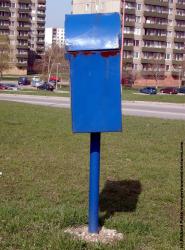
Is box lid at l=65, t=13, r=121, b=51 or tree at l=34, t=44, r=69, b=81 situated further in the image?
tree at l=34, t=44, r=69, b=81

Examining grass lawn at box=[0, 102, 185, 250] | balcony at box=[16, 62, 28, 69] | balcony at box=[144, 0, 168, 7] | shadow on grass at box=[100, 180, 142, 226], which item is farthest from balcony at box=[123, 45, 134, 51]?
shadow on grass at box=[100, 180, 142, 226]

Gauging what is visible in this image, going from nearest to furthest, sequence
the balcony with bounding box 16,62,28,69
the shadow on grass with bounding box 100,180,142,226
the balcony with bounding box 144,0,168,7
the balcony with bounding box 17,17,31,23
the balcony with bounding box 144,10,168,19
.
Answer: the shadow on grass with bounding box 100,180,142,226 < the balcony with bounding box 144,0,168,7 < the balcony with bounding box 144,10,168,19 < the balcony with bounding box 16,62,28,69 < the balcony with bounding box 17,17,31,23

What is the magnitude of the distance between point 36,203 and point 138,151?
17.2 feet

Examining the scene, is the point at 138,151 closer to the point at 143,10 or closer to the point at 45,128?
the point at 45,128

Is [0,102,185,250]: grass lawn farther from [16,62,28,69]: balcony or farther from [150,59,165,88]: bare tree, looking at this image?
[16,62,28,69]: balcony

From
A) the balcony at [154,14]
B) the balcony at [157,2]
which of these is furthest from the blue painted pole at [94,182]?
the balcony at [154,14]

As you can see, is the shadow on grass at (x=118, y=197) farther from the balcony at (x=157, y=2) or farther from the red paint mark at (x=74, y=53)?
the balcony at (x=157, y=2)

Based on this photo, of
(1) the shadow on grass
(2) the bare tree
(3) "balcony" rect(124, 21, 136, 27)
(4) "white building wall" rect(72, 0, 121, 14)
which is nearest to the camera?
(1) the shadow on grass

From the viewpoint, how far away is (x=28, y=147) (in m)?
11.1

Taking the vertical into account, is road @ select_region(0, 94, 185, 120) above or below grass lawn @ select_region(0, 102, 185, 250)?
below

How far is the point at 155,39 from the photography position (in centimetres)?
10475

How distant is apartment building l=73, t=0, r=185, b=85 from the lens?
4021 inches

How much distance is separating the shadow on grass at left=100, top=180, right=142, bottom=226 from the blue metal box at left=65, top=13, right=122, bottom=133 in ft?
4.13

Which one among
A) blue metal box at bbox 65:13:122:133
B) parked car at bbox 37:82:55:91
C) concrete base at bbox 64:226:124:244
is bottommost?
parked car at bbox 37:82:55:91
